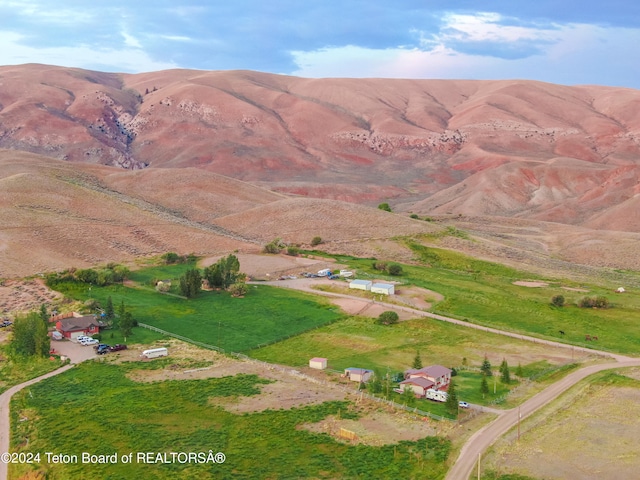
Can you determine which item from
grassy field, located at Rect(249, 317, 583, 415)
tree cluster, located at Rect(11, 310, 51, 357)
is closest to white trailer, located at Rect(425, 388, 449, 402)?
grassy field, located at Rect(249, 317, 583, 415)

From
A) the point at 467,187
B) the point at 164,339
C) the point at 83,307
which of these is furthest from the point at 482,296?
the point at 467,187

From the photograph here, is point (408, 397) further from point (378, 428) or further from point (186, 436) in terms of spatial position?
point (186, 436)

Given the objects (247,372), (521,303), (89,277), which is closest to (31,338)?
(247,372)

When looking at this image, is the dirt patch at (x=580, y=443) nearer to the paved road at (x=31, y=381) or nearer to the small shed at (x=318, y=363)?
the small shed at (x=318, y=363)

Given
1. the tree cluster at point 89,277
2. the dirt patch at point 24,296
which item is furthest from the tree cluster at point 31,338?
the tree cluster at point 89,277

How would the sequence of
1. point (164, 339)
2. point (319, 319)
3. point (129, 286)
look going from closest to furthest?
point (164, 339) → point (319, 319) → point (129, 286)

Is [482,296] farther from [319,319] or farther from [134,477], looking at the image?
[134,477]
